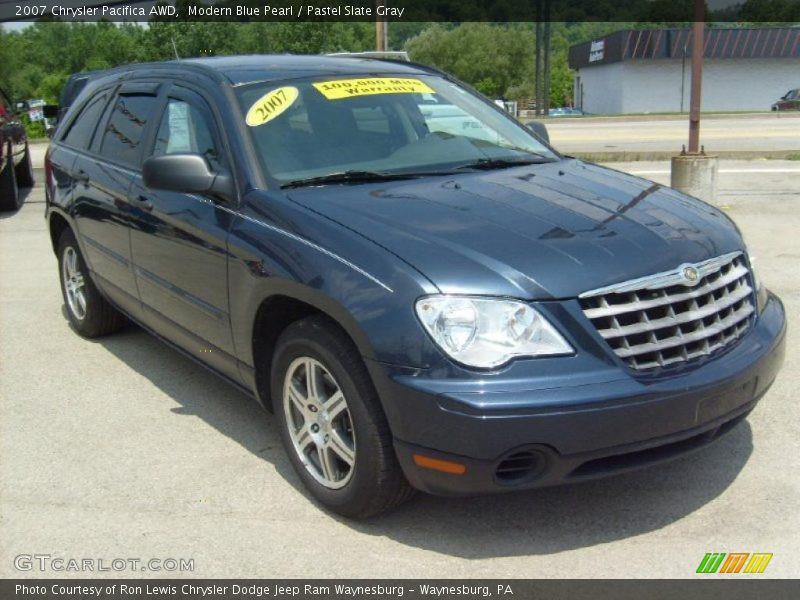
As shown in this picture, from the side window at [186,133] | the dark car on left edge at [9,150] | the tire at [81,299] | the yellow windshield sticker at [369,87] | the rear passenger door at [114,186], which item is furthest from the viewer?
the dark car on left edge at [9,150]

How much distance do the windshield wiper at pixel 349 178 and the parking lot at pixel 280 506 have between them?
124 centimetres

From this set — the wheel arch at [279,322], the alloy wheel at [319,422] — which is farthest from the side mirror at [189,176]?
the alloy wheel at [319,422]

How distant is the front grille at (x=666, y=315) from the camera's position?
3002 mm

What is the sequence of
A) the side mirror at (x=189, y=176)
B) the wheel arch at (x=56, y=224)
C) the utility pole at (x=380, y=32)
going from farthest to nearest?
the utility pole at (x=380, y=32)
the wheel arch at (x=56, y=224)
the side mirror at (x=189, y=176)

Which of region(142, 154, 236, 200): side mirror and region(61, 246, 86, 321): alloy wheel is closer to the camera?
region(142, 154, 236, 200): side mirror

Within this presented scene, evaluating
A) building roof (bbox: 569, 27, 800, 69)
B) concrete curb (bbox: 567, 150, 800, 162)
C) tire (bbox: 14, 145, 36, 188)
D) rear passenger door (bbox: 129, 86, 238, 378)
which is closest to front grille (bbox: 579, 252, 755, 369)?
rear passenger door (bbox: 129, 86, 238, 378)

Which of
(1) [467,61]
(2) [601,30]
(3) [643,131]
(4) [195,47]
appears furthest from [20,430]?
(2) [601,30]

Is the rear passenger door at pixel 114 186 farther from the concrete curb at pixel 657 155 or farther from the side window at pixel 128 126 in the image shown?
the concrete curb at pixel 657 155

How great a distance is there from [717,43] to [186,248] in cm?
6134

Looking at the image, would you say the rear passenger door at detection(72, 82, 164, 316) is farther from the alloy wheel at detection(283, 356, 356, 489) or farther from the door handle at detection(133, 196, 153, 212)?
the alloy wheel at detection(283, 356, 356, 489)

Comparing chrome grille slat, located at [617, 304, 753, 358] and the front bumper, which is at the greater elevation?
chrome grille slat, located at [617, 304, 753, 358]

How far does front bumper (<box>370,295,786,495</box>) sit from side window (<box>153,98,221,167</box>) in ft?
5.49

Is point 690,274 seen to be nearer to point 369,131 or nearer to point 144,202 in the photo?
point 369,131

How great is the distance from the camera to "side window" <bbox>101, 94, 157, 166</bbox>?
487cm
